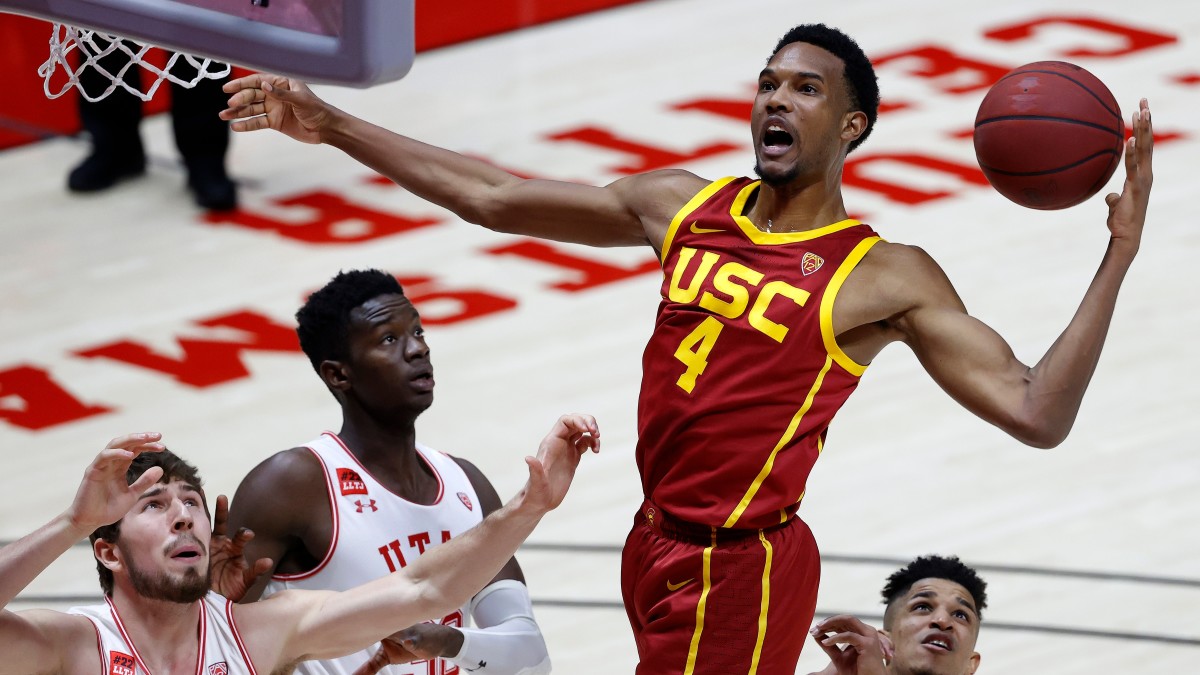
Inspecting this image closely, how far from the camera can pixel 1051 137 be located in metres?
4.40

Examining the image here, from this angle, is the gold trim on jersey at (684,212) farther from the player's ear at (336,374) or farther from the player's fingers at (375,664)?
the player's fingers at (375,664)

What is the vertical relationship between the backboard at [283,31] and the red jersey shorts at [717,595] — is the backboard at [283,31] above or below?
above

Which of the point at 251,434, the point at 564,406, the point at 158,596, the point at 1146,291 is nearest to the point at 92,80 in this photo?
the point at 251,434

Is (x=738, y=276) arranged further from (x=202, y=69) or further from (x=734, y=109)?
(x=734, y=109)

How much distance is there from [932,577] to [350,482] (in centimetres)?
162

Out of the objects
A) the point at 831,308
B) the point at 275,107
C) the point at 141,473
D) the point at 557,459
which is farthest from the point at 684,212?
the point at 141,473

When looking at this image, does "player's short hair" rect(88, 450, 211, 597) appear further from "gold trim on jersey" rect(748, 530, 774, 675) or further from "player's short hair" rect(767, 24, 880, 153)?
"player's short hair" rect(767, 24, 880, 153)

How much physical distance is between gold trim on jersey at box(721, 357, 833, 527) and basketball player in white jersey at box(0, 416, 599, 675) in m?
0.40

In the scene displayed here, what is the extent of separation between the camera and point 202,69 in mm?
4531

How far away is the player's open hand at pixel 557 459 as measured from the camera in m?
4.09

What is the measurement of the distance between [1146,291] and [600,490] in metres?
3.23

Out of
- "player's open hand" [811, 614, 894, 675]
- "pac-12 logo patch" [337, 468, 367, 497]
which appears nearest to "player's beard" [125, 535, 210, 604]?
"pac-12 logo patch" [337, 468, 367, 497]

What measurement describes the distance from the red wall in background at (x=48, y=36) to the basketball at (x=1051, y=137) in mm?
6507

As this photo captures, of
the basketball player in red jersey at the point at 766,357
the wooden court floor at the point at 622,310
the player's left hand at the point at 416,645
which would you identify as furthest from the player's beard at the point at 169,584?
the wooden court floor at the point at 622,310
